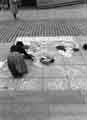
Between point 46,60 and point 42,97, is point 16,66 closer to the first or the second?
point 46,60

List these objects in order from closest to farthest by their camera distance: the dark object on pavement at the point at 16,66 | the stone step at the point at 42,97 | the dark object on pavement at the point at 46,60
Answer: the stone step at the point at 42,97, the dark object on pavement at the point at 16,66, the dark object on pavement at the point at 46,60

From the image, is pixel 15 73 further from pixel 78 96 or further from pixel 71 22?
pixel 71 22

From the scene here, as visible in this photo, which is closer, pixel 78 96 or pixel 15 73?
→ pixel 78 96

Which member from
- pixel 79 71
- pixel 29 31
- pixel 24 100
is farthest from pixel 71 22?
pixel 24 100

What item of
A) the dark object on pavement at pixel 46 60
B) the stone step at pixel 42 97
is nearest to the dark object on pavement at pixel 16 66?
the stone step at pixel 42 97

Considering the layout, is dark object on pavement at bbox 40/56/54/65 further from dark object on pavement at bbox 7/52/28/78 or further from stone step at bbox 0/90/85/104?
stone step at bbox 0/90/85/104

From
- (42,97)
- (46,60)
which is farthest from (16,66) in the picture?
(42,97)

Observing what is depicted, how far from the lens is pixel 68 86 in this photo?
329 centimetres

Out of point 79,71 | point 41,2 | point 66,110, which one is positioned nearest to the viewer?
point 66,110

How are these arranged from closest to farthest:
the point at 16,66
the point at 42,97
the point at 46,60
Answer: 1. the point at 42,97
2. the point at 16,66
3. the point at 46,60

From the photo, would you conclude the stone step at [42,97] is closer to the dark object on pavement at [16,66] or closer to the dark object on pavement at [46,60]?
the dark object on pavement at [16,66]

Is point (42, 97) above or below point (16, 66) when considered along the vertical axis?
below

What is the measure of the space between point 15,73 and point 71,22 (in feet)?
19.1

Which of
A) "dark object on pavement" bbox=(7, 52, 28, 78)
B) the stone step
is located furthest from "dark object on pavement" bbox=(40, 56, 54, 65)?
the stone step
